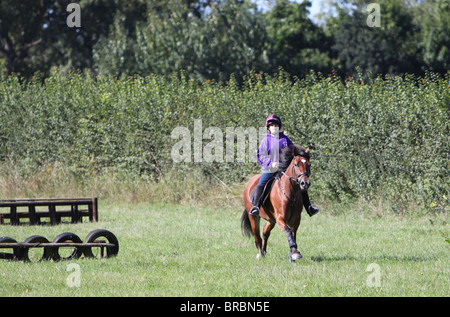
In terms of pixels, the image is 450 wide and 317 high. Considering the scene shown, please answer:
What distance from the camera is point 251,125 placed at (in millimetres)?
19094

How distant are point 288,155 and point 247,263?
198cm

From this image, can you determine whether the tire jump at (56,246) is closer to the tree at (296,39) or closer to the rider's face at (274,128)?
the rider's face at (274,128)

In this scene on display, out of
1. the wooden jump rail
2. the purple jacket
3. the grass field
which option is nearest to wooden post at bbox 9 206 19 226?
the wooden jump rail

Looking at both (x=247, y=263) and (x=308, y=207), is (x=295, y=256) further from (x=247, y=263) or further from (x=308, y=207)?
(x=308, y=207)

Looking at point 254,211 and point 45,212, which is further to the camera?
point 45,212

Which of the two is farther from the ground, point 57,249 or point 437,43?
point 437,43

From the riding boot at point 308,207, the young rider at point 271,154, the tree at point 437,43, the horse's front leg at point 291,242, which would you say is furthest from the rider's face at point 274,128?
the tree at point 437,43

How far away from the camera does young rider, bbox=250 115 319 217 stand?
10.4 meters

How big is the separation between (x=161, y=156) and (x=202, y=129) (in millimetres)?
1970

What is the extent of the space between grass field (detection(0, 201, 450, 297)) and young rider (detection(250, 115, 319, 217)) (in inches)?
38.6

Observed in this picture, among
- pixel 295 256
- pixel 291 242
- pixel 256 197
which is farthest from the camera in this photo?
pixel 256 197

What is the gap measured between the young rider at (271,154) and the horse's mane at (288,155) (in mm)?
104

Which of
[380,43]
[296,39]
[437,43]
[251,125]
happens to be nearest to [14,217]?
[251,125]
